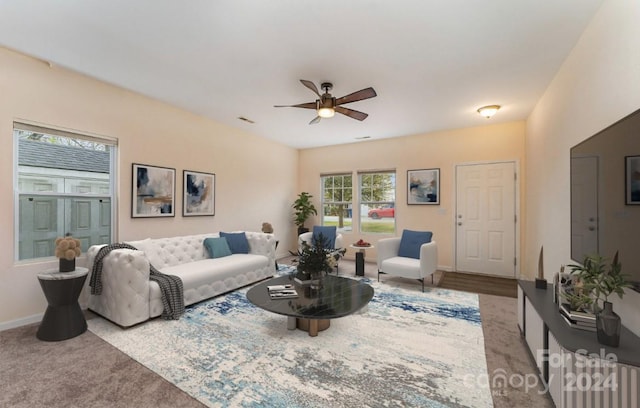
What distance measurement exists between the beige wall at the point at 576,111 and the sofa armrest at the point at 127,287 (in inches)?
151

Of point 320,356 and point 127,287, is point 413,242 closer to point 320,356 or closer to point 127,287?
point 320,356

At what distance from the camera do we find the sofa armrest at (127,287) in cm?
274

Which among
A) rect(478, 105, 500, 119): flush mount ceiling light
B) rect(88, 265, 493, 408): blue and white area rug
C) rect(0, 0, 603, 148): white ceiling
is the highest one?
rect(0, 0, 603, 148): white ceiling

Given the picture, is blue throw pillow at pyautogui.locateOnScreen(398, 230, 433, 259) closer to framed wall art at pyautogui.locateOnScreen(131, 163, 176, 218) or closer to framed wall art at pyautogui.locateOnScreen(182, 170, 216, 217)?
framed wall art at pyautogui.locateOnScreen(182, 170, 216, 217)

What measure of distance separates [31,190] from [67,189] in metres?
0.30

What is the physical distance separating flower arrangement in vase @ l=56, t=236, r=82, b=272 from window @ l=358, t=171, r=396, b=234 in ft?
16.3

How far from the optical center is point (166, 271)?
3.35 meters

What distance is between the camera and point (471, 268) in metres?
5.10

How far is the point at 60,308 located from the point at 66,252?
522 mm

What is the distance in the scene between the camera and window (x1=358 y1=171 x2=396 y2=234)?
236 inches

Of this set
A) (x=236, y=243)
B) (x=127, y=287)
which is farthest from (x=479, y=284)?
(x=127, y=287)

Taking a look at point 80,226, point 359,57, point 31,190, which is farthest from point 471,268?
point 31,190

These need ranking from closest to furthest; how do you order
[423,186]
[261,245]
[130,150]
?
[130,150] → [261,245] → [423,186]

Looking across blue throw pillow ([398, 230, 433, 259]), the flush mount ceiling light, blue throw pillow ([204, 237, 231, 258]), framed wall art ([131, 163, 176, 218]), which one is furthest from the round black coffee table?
the flush mount ceiling light
